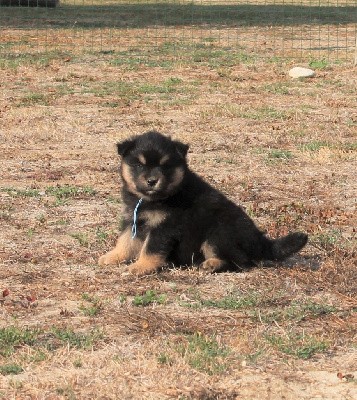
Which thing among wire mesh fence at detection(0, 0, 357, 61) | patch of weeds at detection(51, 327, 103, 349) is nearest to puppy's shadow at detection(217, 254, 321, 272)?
patch of weeds at detection(51, 327, 103, 349)

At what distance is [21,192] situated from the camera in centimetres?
938

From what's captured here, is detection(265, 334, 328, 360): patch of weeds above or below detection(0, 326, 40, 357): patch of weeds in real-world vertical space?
below

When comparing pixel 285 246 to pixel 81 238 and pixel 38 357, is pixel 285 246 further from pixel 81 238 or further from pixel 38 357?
pixel 38 357

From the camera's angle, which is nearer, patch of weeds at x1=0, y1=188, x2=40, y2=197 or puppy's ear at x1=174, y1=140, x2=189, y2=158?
puppy's ear at x1=174, y1=140, x2=189, y2=158

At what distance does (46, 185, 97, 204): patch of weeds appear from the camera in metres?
9.27

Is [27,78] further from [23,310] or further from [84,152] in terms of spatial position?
[23,310]

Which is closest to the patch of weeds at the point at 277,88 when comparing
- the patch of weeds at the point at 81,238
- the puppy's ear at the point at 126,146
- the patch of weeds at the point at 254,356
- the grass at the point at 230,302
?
the patch of weeds at the point at 81,238

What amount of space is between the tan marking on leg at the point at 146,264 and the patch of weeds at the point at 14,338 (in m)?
1.28

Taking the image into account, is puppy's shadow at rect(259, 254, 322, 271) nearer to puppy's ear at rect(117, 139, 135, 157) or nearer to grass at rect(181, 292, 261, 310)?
grass at rect(181, 292, 261, 310)

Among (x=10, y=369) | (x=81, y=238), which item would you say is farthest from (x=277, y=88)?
(x=10, y=369)

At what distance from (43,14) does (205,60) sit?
→ 37.9ft

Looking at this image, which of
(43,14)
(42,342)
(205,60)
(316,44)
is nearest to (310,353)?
(42,342)

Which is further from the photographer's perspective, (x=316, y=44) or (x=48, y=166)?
(x=316, y=44)

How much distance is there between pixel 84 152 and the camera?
37.4ft
